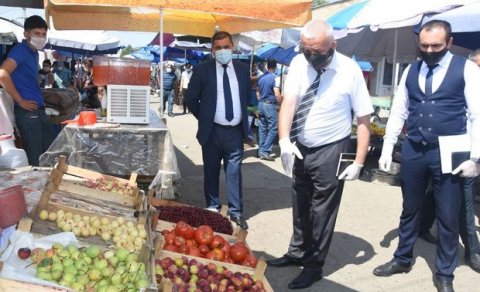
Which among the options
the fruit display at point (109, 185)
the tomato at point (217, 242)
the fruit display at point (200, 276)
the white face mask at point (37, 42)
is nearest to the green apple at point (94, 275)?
the fruit display at point (200, 276)

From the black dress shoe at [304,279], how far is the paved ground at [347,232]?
0.21 ft

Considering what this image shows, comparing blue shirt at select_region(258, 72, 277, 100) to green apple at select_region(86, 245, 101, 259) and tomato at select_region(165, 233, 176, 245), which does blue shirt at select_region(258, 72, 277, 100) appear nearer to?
tomato at select_region(165, 233, 176, 245)

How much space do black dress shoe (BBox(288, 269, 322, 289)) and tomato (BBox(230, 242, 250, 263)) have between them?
26.1 inches

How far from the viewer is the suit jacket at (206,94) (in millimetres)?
5113

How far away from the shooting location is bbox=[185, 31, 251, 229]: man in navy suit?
16.8 ft

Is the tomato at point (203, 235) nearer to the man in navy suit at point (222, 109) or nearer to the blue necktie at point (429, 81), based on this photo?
the man in navy suit at point (222, 109)

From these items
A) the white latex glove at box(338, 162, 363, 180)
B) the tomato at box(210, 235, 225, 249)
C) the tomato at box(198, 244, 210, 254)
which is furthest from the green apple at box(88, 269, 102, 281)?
the white latex glove at box(338, 162, 363, 180)

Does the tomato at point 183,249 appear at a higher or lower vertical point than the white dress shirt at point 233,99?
lower

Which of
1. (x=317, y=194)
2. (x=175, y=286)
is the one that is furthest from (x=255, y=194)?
(x=175, y=286)

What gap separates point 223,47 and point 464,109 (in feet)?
7.93

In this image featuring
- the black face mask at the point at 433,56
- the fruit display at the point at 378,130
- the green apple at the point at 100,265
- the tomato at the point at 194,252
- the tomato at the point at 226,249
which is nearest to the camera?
the green apple at the point at 100,265

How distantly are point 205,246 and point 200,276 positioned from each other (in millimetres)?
454

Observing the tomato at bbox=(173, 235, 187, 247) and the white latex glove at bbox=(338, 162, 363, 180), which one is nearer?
the tomato at bbox=(173, 235, 187, 247)

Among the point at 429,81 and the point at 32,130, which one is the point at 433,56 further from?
the point at 32,130
